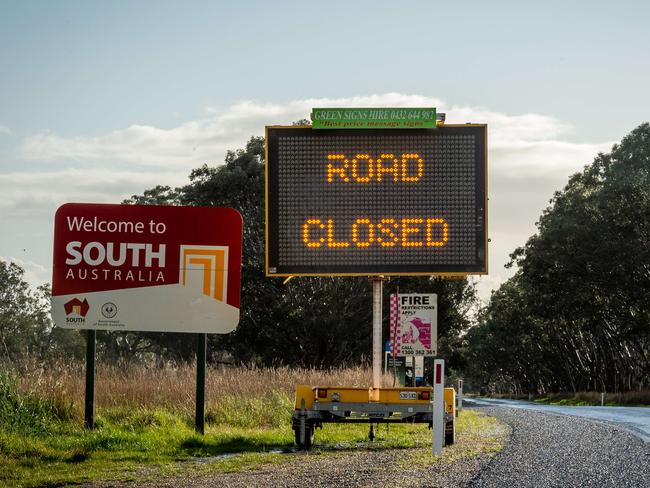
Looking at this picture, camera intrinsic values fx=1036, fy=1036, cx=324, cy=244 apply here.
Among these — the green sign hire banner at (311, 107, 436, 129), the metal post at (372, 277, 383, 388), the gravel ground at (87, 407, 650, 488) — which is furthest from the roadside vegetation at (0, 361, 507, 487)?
the green sign hire banner at (311, 107, 436, 129)

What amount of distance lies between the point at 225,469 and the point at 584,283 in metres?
38.5

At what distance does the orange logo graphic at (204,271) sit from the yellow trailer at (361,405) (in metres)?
2.99

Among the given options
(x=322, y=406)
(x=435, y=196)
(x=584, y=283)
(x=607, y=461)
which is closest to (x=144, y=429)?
Answer: (x=322, y=406)

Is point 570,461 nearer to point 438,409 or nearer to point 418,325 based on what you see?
point 438,409

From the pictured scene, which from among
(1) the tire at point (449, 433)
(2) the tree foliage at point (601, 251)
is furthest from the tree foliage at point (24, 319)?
(1) the tire at point (449, 433)

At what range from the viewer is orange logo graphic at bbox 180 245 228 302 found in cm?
1750

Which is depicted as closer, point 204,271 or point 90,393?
point 90,393

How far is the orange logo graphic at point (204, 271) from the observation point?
17500 mm

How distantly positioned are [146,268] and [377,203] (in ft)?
13.6

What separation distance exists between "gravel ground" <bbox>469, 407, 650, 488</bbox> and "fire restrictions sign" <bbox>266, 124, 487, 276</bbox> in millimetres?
3112

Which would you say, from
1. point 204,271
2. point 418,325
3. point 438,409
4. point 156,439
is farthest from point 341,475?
point 418,325

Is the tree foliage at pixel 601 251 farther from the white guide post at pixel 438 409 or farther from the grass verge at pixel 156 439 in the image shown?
the white guide post at pixel 438 409

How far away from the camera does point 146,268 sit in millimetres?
17531

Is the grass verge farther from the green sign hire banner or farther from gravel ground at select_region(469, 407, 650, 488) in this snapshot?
the green sign hire banner
